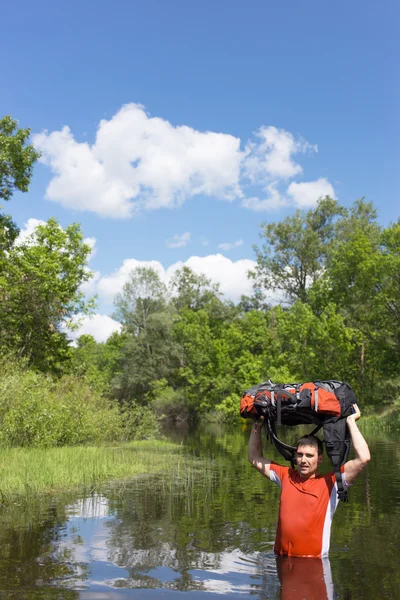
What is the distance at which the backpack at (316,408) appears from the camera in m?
6.14

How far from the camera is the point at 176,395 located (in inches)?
2576

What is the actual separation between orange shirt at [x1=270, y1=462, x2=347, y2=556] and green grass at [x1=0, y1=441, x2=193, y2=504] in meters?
6.63

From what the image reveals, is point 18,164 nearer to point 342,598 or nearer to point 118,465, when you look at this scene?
point 118,465

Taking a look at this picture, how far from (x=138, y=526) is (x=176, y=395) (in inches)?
2209

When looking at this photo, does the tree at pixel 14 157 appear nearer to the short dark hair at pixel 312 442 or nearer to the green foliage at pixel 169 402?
the short dark hair at pixel 312 442

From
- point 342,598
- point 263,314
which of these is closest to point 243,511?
point 342,598

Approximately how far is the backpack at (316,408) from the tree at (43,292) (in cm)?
2621

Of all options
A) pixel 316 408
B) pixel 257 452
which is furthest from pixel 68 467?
pixel 316 408

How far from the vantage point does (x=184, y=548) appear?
838 cm

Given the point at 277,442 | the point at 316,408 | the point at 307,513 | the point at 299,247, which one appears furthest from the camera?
the point at 299,247

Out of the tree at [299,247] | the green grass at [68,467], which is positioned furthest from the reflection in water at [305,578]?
the tree at [299,247]

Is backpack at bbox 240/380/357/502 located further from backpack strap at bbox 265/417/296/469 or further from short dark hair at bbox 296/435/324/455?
short dark hair at bbox 296/435/324/455

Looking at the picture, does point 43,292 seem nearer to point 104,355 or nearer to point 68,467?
point 68,467

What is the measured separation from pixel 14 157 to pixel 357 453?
85.5 feet
